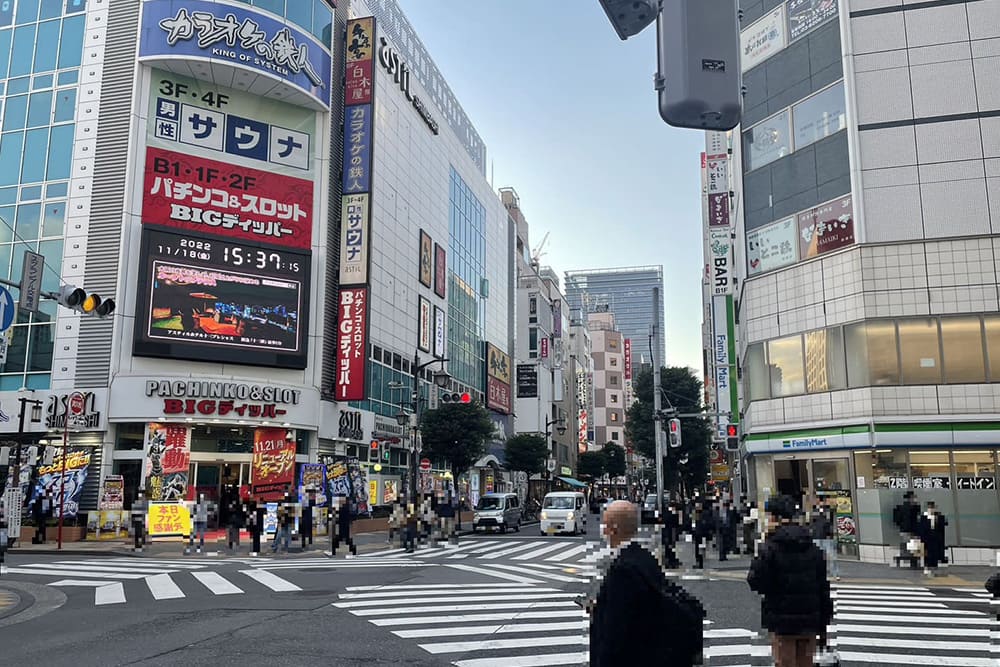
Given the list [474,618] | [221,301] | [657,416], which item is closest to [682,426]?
[657,416]

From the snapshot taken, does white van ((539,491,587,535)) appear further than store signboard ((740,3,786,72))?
Yes

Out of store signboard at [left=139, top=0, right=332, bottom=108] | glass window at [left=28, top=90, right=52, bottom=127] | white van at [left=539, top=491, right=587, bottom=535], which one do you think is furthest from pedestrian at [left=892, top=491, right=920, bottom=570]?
glass window at [left=28, top=90, right=52, bottom=127]

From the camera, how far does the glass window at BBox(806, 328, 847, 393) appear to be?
23.1 metres

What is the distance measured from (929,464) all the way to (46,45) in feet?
122

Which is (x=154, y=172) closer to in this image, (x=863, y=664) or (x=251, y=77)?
(x=251, y=77)

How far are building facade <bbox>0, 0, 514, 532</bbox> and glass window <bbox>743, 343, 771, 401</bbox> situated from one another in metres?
16.7

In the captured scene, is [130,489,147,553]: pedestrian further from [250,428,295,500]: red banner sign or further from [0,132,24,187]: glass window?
[0,132,24,187]: glass window

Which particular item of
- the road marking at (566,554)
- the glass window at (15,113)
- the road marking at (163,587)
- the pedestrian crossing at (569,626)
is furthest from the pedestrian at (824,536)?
the glass window at (15,113)

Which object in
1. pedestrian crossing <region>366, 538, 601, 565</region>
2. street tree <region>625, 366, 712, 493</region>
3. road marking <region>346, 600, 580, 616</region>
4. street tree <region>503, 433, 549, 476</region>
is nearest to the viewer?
road marking <region>346, 600, 580, 616</region>

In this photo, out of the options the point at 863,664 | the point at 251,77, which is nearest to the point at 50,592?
the point at 863,664

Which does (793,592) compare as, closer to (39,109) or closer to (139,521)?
(139,521)

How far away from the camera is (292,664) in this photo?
26.8ft

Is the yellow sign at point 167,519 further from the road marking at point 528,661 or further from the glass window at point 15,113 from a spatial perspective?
the road marking at point 528,661

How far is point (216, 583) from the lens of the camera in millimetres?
15211
